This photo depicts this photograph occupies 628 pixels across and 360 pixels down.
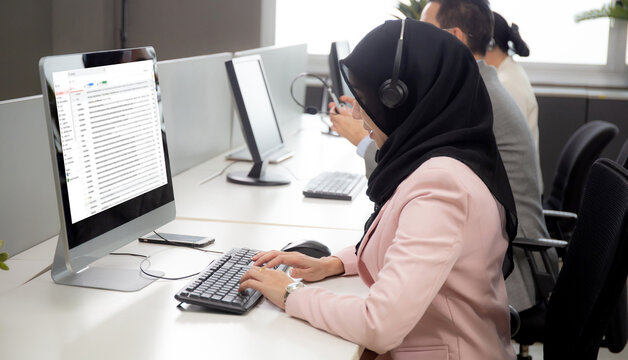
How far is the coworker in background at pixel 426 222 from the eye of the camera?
114 centimetres

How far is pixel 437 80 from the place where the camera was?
4.27 feet

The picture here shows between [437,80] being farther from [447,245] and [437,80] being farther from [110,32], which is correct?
[110,32]

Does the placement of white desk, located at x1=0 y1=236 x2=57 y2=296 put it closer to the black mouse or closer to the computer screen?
the black mouse

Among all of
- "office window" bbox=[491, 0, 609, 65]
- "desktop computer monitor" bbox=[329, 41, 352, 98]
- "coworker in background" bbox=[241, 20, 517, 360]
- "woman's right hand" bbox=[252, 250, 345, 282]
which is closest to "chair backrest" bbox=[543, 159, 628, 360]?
"coworker in background" bbox=[241, 20, 517, 360]

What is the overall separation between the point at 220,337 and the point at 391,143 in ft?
1.61

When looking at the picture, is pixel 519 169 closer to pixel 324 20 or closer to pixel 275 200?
pixel 275 200

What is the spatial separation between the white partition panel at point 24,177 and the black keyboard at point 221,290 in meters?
0.46

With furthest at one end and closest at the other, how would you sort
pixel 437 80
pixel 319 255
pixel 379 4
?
1. pixel 379 4
2. pixel 319 255
3. pixel 437 80

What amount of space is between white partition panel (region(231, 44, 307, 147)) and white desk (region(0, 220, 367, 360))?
1730mm

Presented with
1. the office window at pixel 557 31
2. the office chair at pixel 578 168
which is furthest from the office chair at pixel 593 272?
the office window at pixel 557 31

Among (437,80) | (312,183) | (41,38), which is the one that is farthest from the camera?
(41,38)

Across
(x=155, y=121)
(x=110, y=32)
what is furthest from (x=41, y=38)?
(x=155, y=121)

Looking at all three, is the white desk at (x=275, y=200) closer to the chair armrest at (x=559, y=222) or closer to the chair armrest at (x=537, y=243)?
the chair armrest at (x=537, y=243)

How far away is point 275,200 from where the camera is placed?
2.20 meters
